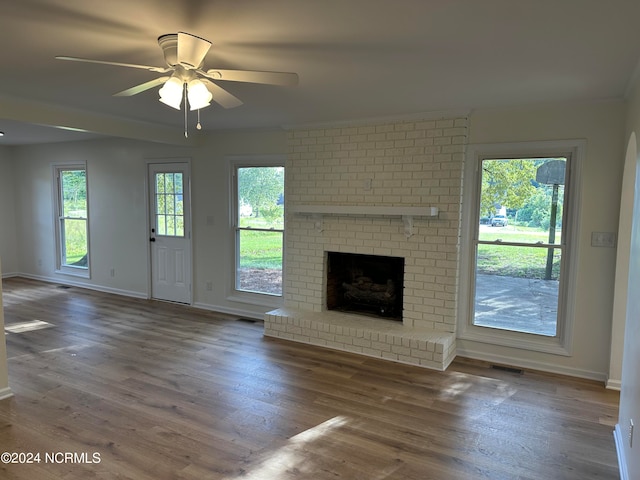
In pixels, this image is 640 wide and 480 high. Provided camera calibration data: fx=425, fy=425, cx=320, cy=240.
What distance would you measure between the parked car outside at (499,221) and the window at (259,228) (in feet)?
7.74

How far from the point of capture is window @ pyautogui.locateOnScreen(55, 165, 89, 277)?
6.79 metres

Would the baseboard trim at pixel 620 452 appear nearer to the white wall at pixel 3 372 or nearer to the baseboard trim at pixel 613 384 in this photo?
the baseboard trim at pixel 613 384

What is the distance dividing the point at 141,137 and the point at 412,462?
13.7ft

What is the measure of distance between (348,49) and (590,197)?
2475 mm

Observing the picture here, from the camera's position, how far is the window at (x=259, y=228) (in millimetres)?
5109

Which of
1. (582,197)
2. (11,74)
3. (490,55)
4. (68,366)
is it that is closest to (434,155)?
(582,197)

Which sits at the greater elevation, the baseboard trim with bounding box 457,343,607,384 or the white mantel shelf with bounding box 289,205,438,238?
the white mantel shelf with bounding box 289,205,438,238

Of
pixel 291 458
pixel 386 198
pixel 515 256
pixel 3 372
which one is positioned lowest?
pixel 291 458

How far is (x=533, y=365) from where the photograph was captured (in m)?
3.79

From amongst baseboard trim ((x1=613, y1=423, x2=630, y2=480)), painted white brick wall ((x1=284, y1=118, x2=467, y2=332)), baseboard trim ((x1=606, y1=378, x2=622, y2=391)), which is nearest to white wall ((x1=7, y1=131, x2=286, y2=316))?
painted white brick wall ((x1=284, y1=118, x2=467, y2=332))

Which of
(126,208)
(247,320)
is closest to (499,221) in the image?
(247,320)

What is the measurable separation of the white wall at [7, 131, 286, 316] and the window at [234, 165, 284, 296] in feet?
0.54

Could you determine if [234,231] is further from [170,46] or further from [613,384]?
[613,384]

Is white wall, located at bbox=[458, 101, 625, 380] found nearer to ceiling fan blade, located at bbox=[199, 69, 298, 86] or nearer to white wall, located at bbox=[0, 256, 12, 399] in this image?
ceiling fan blade, located at bbox=[199, 69, 298, 86]
